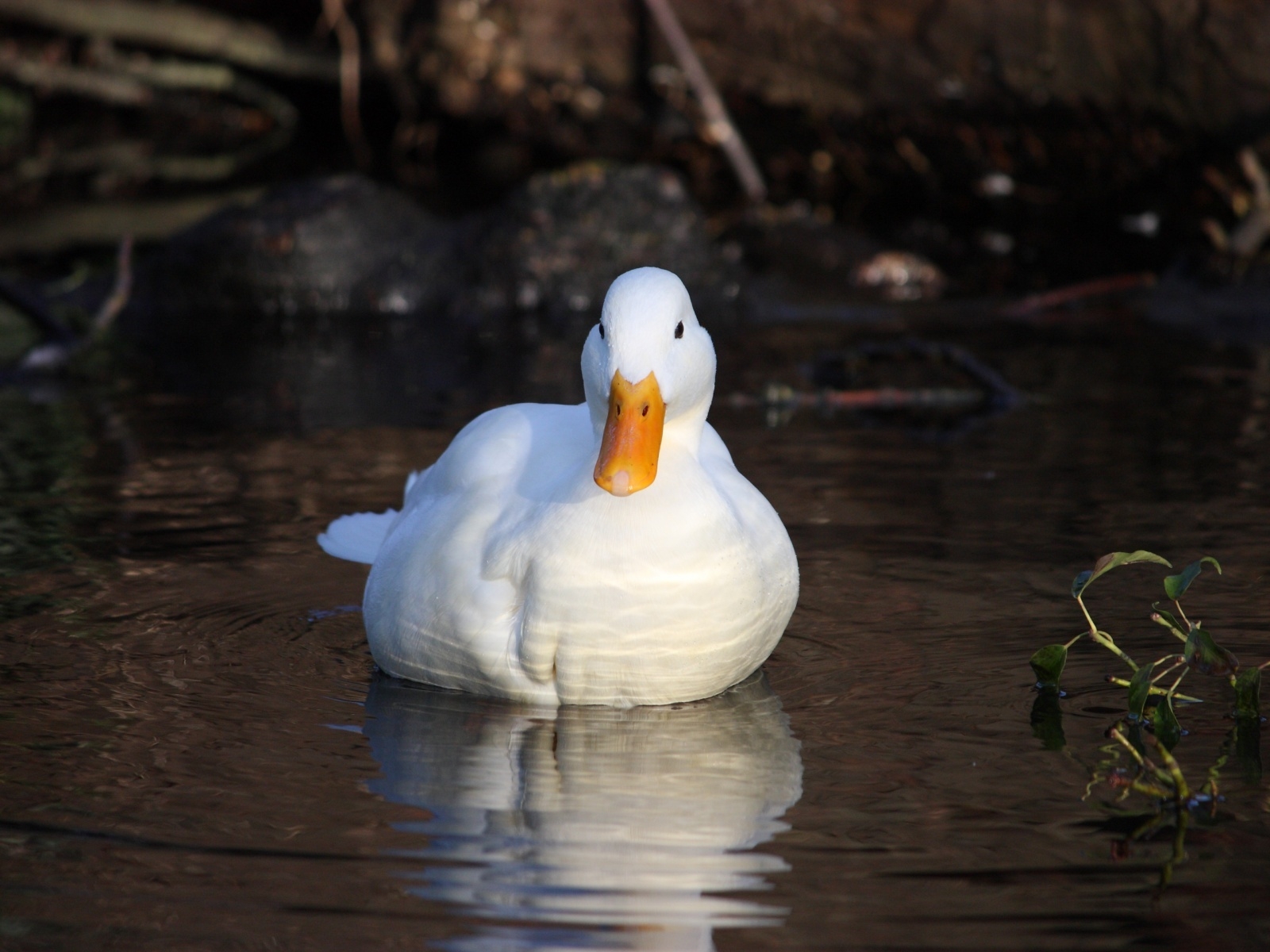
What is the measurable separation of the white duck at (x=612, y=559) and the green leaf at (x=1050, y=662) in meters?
0.60

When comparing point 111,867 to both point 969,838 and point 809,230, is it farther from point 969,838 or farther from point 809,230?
point 809,230

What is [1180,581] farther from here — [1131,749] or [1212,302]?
[1212,302]

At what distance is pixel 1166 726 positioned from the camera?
4043mm

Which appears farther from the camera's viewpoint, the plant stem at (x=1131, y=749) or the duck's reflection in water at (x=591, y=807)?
the plant stem at (x=1131, y=749)

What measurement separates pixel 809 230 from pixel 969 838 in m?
10.5

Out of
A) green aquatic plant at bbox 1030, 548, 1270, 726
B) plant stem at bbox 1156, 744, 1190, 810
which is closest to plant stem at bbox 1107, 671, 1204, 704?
green aquatic plant at bbox 1030, 548, 1270, 726

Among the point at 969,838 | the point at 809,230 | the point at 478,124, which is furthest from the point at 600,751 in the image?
the point at 478,124

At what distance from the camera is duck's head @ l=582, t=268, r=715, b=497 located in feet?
13.1

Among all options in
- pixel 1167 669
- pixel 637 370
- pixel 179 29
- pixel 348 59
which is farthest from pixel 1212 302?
pixel 179 29

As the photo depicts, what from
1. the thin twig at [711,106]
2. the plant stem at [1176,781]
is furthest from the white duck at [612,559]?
the thin twig at [711,106]

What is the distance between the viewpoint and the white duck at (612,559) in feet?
13.4

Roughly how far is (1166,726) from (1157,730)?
0.09 feet

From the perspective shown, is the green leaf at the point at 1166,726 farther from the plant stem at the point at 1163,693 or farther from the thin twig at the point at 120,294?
the thin twig at the point at 120,294

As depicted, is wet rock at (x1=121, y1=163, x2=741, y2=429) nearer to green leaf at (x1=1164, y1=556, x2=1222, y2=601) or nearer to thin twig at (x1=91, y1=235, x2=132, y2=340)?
thin twig at (x1=91, y1=235, x2=132, y2=340)
